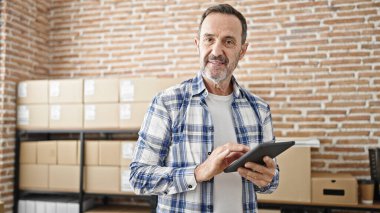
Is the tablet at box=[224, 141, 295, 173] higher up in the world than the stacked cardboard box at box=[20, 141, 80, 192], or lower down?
higher up

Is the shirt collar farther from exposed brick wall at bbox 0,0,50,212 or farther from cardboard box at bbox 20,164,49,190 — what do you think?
exposed brick wall at bbox 0,0,50,212

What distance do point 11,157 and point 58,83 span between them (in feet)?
2.67

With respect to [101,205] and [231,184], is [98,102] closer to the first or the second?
[101,205]

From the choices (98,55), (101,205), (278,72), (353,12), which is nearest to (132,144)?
(101,205)

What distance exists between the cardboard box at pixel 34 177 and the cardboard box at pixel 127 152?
0.75 meters

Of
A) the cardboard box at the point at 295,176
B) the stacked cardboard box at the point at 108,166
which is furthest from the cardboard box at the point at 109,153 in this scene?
the cardboard box at the point at 295,176

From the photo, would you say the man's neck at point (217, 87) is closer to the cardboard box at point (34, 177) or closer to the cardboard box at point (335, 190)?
the cardboard box at point (335, 190)

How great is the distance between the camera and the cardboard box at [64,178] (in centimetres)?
291

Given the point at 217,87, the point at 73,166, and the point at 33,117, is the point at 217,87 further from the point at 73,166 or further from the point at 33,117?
the point at 33,117

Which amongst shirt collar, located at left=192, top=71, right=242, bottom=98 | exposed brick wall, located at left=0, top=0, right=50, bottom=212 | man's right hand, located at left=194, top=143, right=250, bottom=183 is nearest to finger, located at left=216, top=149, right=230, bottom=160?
man's right hand, located at left=194, top=143, right=250, bottom=183

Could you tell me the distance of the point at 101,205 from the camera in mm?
3207

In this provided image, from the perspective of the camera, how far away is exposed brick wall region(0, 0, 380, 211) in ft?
9.30

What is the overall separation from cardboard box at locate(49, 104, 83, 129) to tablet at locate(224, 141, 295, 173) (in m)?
2.17

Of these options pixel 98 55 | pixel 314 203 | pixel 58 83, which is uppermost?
pixel 98 55
